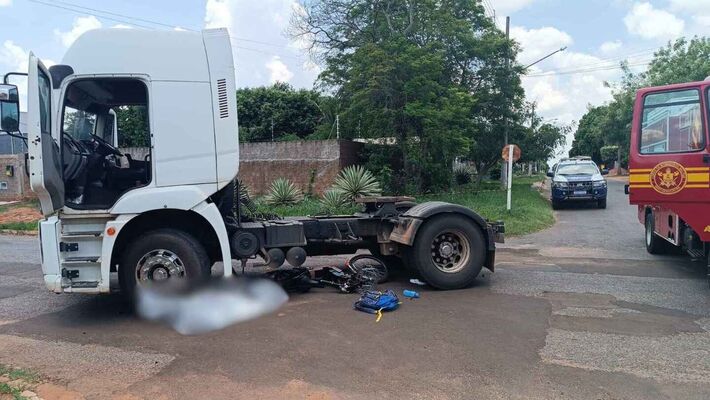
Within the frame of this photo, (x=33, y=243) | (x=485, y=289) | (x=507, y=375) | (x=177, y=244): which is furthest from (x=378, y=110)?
(x=507, y=375)

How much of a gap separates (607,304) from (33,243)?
501 inches

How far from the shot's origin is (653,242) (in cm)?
982

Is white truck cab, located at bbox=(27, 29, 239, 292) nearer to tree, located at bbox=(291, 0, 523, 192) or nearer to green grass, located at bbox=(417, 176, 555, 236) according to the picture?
green grass, located at bbox=(417, 176, 555, 236)

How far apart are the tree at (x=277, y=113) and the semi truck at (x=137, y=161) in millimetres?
22673

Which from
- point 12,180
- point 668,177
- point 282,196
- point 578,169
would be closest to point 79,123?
point 668,177

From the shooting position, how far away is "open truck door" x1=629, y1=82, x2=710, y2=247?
6.70 meters

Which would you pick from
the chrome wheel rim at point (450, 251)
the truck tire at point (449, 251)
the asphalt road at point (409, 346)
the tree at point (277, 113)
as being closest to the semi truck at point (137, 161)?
the asphalt road at point (409, 346)

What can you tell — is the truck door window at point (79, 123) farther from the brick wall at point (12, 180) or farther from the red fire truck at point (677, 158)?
the brick wall at point (12, 180)

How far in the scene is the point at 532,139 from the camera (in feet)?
91.4

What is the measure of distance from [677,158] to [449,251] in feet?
10.5

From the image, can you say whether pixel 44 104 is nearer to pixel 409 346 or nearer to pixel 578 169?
pixel 409 346

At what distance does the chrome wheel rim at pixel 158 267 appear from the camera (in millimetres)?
5855

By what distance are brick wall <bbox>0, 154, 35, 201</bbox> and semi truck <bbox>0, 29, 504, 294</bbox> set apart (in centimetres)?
1902

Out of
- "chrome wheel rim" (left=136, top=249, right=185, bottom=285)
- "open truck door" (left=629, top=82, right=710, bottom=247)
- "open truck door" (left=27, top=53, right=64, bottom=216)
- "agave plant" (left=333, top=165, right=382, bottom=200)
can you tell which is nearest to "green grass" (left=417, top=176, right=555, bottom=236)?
"agave plant" (left=333, top=165, right=382, bottom=200)
